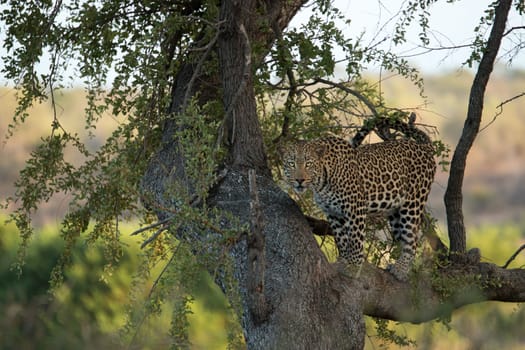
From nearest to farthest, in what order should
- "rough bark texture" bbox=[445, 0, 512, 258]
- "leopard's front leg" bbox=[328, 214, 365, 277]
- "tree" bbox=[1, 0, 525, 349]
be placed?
"tree" bbox=[1, 0, 525, 349] → "leopard's front leg" bbox=[328, 214, 365, 277] → "rough bark texture" bbox=[445, 0, 512, 258]

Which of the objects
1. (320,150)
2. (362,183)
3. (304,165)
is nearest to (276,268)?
(304,165)

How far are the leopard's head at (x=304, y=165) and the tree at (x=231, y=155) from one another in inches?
6.0

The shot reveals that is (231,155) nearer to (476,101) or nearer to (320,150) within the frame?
(320,150)

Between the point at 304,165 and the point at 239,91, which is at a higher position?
the point at 239,91

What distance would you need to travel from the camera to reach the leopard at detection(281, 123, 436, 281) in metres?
7.00

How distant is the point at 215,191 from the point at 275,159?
1.34m

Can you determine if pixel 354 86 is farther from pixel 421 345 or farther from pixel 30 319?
pixel 30 319

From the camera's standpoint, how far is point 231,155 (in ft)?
23.6

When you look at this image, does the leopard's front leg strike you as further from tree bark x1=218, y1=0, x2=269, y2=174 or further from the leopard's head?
tree bark x1=218, y1=0, x2=269, y2=174

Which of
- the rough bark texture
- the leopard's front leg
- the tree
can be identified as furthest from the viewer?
the rough bark texture

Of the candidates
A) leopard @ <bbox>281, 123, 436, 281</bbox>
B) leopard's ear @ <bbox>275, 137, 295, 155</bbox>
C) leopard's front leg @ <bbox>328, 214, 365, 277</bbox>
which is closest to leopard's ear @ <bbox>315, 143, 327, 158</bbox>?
leopard @ <bbox>281, 123, 436, 281</bbox>

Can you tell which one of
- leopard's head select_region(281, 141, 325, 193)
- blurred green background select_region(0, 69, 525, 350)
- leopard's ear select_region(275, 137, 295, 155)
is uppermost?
leopard's ear select_region(275, 137, 295, 155)

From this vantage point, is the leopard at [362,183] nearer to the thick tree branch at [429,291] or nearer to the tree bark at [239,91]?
the thick tree branch at [429,291]

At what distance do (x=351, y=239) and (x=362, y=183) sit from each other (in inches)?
17.0
